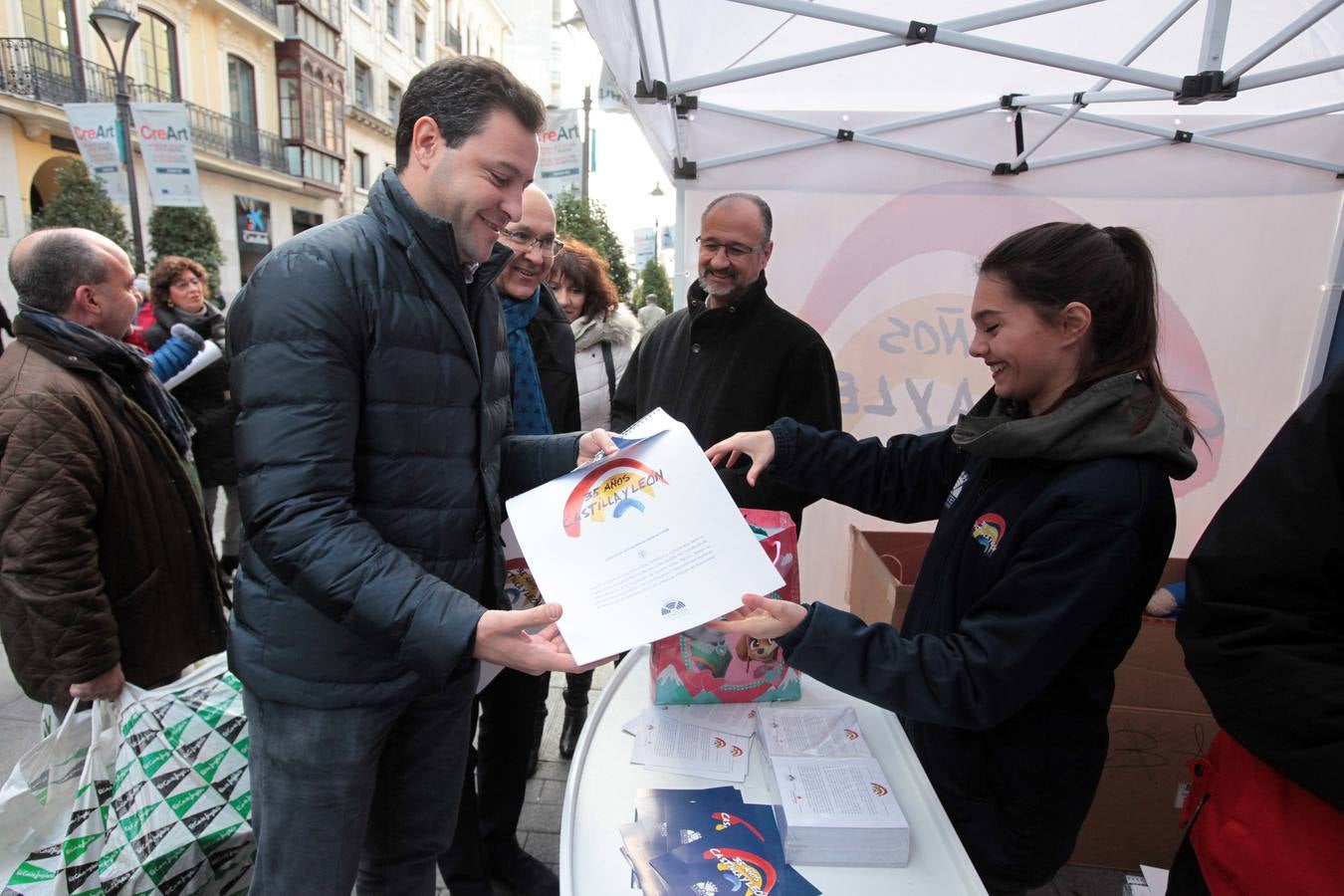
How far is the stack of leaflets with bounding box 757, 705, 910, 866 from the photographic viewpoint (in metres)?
1.11

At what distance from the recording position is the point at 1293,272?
3488 mm

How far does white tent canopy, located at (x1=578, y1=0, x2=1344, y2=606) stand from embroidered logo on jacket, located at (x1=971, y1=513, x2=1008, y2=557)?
2277 millimetres

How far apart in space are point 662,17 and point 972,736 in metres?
2.46

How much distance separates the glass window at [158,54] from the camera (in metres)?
18.6

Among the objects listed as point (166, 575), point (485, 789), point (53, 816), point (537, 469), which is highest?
point (537, 469)

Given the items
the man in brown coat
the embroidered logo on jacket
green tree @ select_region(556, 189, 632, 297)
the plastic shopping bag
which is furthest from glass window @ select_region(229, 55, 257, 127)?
the embroidered logo on jacket

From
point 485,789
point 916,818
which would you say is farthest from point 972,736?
point 485,789

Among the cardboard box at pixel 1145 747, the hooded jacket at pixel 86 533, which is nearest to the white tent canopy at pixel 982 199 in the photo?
the cardboard box at pixel 1145 747

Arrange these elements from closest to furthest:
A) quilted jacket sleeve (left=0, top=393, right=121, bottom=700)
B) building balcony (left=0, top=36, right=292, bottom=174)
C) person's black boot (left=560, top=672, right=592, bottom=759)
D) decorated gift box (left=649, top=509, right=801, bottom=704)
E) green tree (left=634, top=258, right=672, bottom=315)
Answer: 1. decorated gift box (left=649, top=509, right=801, bottom=704)
2. quilted jacket sleeve (left=0, top=393, right=121, bottom=700)
3. person's black boot (left=560, top=672, right=592, bottom=759)
4. building balcony (left=0, top=36, right=292, bottom=174)
5. green tree (left=634, top=258, right=672, bottom=315)

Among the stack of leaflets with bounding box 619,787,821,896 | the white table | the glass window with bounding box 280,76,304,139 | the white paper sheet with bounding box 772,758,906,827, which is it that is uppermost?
the glass window with bounding box 280,76,304,139

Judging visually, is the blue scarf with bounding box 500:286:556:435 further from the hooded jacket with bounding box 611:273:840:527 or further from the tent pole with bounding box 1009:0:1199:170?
the tent pole with bounding box 1009:0:1199:170

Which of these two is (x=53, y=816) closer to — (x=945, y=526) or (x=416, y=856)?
(x=416, y=856)

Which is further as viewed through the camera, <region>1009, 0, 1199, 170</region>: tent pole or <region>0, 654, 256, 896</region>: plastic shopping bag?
<region>1009, 0, 1199, 170</region>: tent pole

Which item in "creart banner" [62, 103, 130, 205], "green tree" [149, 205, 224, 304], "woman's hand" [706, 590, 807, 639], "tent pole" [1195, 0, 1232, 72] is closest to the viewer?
"woman's hand" [706, 590, 807, 639]
